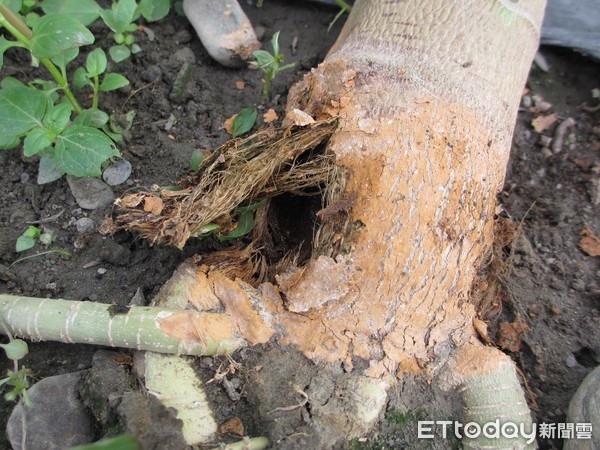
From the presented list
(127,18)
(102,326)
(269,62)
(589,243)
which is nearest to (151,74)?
(127,18)

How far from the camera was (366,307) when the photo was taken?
1.50 meters

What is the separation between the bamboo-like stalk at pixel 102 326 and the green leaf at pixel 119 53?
39.4 inches

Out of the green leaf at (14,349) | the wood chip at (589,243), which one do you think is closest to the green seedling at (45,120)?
the green leaf at (14,349)

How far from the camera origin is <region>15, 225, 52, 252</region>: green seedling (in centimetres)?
173

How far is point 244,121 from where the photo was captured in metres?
2.06

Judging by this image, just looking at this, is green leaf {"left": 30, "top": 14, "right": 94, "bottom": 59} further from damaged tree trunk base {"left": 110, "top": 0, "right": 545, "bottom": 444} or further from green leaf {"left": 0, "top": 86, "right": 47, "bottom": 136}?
damaged tree trunk base {"left": 110, "top": 0, "right": 545, "bottom": 444}

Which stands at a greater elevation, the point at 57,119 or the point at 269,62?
the point at 269,62

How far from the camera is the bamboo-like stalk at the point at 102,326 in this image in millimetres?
1413

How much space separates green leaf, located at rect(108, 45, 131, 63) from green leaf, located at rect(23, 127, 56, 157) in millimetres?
515

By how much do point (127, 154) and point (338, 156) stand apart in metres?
0.81

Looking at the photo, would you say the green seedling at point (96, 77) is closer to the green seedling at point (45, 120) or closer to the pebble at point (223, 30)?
the green seedling at point (45, 120)

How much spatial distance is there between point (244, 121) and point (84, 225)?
696 mm

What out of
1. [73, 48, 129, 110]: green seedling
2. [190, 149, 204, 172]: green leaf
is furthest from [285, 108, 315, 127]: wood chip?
[73, 48, 129, 110]: green seedling

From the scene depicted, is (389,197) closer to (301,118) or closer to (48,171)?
(301,118)
